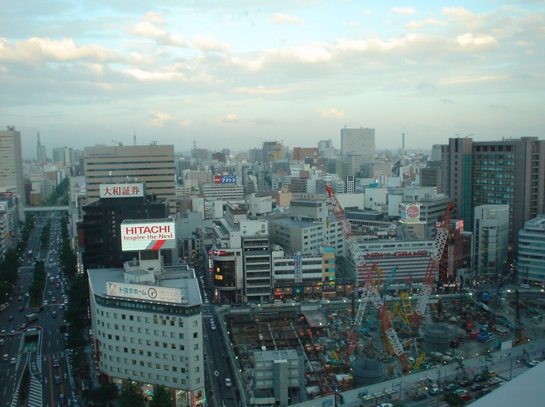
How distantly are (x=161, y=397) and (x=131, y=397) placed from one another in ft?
2.43

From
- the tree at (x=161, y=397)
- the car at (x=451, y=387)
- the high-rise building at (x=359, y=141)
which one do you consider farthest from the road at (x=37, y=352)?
the high-rise building at (x=359, y=141)

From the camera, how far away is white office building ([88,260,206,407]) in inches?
520

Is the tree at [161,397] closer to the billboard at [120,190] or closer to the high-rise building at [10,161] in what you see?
the billboard at [120,190]

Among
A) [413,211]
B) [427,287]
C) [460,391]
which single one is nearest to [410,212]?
[413,211]

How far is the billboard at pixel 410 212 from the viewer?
28.1m

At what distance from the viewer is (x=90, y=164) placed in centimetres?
3183

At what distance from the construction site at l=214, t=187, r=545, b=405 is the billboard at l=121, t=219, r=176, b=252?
418 centimetres

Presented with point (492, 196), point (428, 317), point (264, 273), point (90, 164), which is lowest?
point (428, 317)

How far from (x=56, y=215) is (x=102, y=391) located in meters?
47.0

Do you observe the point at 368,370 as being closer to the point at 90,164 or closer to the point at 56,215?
the point at 90,164

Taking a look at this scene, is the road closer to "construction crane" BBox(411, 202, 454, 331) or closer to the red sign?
"construction crane" BBox(411, 202, 454, 331)

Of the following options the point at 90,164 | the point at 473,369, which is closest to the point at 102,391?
the point at 473,369

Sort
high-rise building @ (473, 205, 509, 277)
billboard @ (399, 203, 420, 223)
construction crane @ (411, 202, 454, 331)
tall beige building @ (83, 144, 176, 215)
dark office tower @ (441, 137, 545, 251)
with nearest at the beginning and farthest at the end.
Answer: construction crane @ (411, 202, 454, 331) < high-rise building @ (473, 205, 509, 277) < billboard @ (399, 203, 420, 223) < dark office tower @ (441, 137, 545, 251) < tall beige building @ (83, 144, 176, 215)

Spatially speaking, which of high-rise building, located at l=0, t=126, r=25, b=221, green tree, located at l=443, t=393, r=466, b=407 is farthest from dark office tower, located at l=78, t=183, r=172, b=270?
high-rise building, located at l=0, t=126, r=25, b=221
